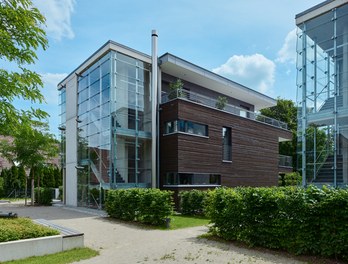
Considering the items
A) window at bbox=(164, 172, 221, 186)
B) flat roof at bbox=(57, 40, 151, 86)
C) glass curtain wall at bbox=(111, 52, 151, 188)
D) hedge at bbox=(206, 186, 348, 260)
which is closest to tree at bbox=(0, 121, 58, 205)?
flat roof at bbox=(57, 40, 151, 86)

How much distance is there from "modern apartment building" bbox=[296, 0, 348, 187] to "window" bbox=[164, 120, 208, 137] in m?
5.88

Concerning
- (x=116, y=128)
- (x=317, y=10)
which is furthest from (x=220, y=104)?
(x=317, y=10)

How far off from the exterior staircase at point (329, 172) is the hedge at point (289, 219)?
20.5ft

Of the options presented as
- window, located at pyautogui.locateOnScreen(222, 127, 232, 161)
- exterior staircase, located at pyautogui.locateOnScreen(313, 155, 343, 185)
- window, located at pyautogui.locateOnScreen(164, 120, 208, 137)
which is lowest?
exterior staircase, located at pyautogui.locateOnScreen(313, 155, 343, 185)

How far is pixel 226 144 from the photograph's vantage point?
20.9m

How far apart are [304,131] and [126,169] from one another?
9368 mm

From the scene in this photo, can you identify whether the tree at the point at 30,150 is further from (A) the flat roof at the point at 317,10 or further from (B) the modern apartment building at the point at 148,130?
(A) the flat roof at the point at 317,10

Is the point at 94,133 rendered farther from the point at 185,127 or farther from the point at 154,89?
the point at 185,127

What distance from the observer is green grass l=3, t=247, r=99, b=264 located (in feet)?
22.9

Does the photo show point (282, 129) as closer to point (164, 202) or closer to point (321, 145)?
point (321, 145)

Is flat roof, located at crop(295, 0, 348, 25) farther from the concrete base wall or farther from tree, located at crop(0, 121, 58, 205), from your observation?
tree, located at crop(0, 121, 58, 205)

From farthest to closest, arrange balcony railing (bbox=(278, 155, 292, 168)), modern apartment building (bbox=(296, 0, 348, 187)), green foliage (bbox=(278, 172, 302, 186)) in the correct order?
green foliage (bbox=(278, 172, 302, 186))
balcony railing (bbox=(278, 155, 292, 168))
modern apartment building (bbox=(296, 0, 348, 187))

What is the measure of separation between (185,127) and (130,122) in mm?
3099

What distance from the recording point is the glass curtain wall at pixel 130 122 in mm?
17781
